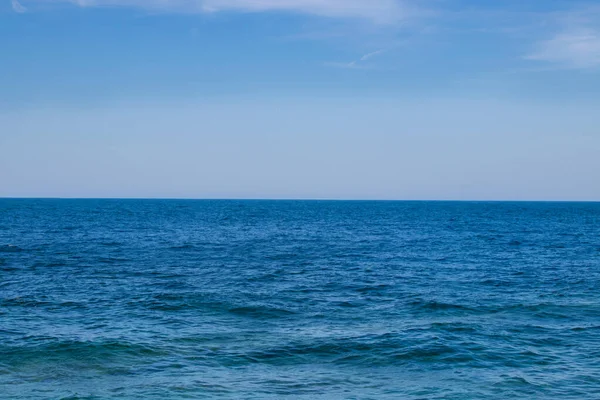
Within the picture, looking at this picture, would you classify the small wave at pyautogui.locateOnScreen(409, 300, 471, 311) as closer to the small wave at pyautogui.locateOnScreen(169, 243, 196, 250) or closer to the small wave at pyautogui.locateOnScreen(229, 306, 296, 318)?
the small wave at pyautogui.locateOnScreen(229, 306, 296, 318)

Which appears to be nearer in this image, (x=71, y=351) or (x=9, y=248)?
(x=71, y=351)

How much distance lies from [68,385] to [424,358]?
11418mm

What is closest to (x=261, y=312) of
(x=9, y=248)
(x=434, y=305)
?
(x=434, y=305)

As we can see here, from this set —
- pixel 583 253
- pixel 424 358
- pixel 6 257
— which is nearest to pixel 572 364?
pixel 424 358

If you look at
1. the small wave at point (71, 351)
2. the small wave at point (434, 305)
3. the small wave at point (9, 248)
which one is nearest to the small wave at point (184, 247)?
the small wave at point (9, 248)

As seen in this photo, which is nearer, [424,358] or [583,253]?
[424,358]

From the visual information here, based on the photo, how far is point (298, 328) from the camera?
942 inches

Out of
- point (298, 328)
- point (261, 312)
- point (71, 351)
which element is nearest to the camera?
point (71, 351)

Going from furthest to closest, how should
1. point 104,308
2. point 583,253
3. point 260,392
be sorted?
point 583,253 < point 104,308 < point 260,392

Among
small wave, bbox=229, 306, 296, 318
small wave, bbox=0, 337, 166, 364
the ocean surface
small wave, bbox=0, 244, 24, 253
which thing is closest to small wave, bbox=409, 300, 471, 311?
the ocean surface

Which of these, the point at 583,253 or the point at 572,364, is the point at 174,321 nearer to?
the point at 572,364

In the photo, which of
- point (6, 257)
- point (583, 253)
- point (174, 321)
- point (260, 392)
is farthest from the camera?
point (583, 253)

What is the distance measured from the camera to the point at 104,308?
2755 centimetres

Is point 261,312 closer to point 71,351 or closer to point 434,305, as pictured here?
point 434,305
